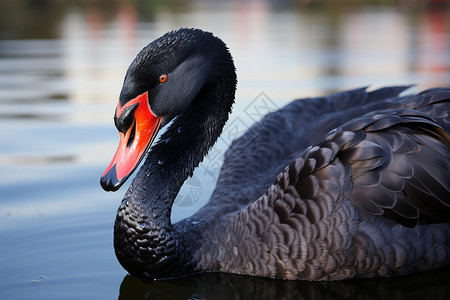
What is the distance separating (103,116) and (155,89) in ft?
15.7

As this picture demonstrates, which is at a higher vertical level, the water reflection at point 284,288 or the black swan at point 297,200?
the black swan at point 297,200

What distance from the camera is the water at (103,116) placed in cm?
453

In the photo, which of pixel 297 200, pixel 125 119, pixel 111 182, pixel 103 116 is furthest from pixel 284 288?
pixel 103 116

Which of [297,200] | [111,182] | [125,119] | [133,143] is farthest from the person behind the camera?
[297,200]

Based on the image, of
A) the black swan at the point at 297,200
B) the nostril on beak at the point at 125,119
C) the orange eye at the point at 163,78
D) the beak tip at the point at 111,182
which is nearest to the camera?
the beak tip at the point at 111,182

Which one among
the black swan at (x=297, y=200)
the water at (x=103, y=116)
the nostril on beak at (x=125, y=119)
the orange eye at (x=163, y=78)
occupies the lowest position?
the water at (x=103, y=116)

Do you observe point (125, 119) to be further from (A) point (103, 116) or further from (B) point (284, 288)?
(A) point (103, 116)

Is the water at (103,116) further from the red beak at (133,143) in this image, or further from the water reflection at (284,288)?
the red beak at (133,143)

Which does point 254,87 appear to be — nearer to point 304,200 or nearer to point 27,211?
point 27,211

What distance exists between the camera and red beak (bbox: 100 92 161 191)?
431 centimetres

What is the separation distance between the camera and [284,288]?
4.47m

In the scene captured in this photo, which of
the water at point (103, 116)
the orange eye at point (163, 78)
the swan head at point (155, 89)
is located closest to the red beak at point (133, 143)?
the swan head at point (155, 89)

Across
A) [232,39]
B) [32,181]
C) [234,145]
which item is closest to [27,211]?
[32,181]

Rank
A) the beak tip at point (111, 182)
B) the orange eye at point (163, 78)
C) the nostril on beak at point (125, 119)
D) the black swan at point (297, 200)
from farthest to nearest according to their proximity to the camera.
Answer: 1. the orange eye at point (163, 78)
2. the black swan at point (297, 200)
3. the nostril on beak at point (125, 119)
4. the beak tip at point (111, 182)
